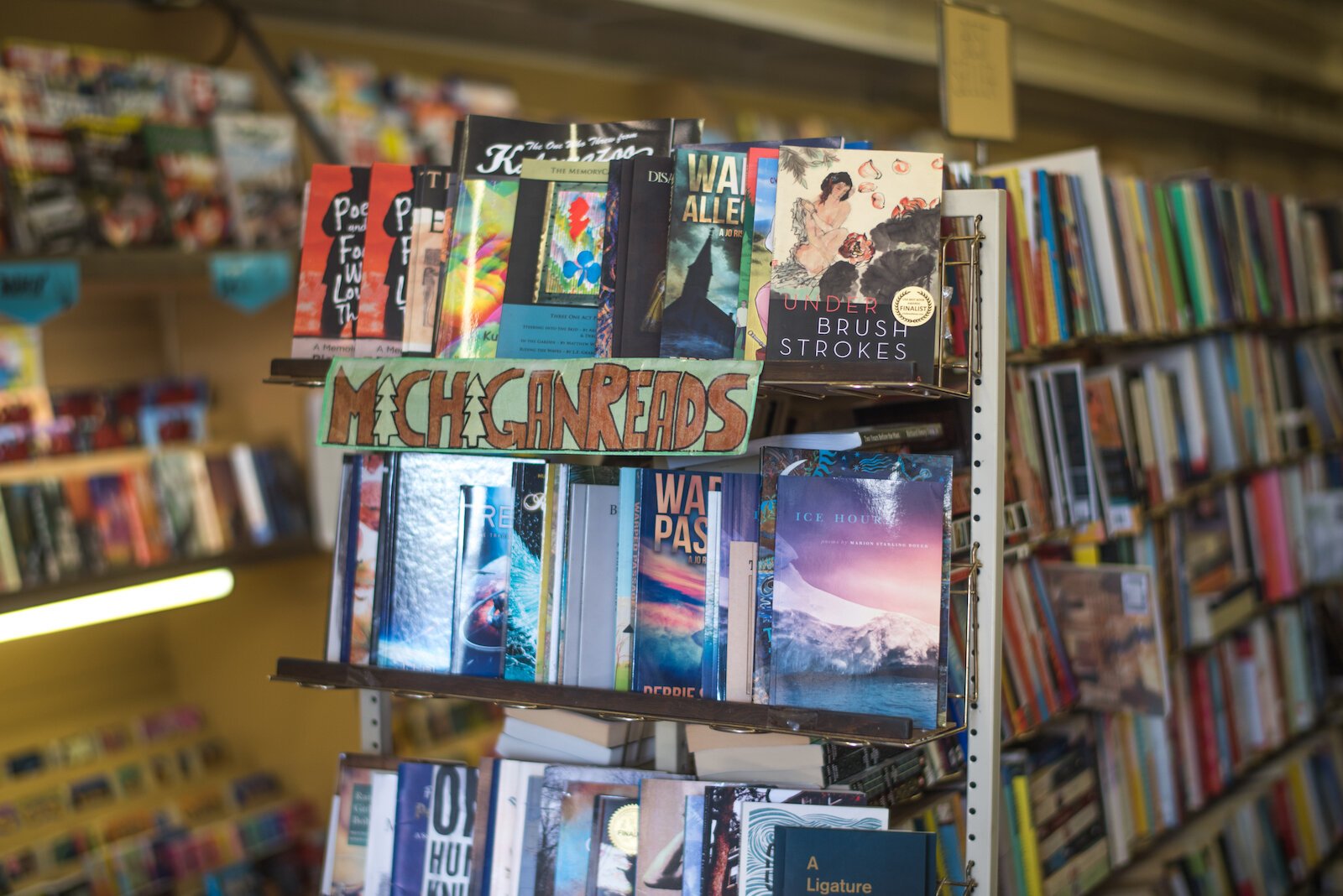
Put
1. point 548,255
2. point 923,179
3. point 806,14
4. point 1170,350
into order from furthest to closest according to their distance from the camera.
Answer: point 806,14, point 1170,350, point 548,255, point 923,179

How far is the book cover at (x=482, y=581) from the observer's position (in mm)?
1627

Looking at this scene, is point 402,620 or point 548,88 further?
point 548,88

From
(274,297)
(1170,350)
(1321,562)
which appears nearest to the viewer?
(1170,350)

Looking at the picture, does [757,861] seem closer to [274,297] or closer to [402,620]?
[402,620]

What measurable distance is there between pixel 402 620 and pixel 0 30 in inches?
99.6

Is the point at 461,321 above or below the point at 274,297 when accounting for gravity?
below

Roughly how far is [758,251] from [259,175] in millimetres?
2209

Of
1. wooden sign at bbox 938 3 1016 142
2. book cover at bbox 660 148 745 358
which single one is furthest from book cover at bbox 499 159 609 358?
wooden sign at bbox 938 3 1016 142

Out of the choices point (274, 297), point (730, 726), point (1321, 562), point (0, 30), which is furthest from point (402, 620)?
point (1321, 562)

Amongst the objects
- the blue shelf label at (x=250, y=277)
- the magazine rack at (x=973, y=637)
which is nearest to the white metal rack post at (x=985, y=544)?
the magazine rack at (x=973, y=637)

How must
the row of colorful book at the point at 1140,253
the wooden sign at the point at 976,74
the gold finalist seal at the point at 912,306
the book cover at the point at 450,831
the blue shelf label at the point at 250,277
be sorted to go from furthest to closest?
the blue shelf label at the point at 250,277
the wooden sign at the point at 976,74
the row of colorful book at the point at 1140,253
the book cover at the point at 450,831
the gold finalist seal at the point at 912,306

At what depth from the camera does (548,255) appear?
161 centimetres

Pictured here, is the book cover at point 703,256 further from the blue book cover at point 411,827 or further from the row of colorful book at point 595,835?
the blue book cover at point 411,827

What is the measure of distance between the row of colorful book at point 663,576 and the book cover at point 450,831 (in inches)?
6.6
